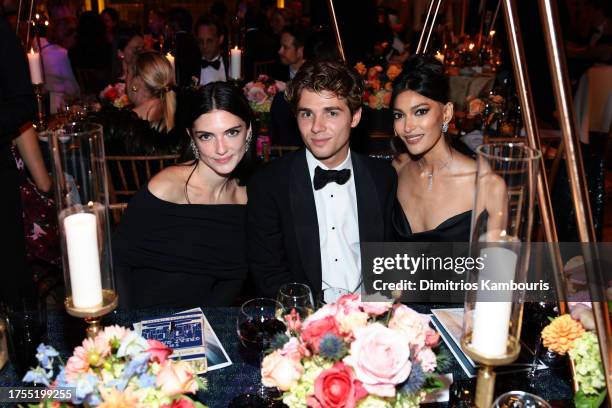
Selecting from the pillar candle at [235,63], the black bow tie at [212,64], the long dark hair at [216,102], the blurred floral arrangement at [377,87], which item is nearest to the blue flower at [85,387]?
the long dark hair at [216,102]

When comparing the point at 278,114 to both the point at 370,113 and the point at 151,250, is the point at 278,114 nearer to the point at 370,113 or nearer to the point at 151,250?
the point at 370,113

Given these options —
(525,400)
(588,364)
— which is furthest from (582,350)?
(525,400)

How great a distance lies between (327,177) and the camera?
93.0 inches

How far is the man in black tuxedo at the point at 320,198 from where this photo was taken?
2324 mm

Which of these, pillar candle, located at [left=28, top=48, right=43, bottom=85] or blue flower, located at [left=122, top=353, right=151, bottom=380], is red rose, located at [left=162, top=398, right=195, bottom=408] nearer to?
blue flower, located at [left=122, top=353, right=151, bottom=380]

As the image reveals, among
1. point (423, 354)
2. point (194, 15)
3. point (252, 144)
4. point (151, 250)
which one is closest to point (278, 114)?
point (252, 144)

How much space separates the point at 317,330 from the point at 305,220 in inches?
48.9

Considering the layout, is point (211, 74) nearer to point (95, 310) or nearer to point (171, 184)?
point (171, 184)

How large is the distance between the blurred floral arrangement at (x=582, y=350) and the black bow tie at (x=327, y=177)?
45.8 inches

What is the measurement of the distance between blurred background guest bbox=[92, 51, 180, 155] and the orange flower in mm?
2729

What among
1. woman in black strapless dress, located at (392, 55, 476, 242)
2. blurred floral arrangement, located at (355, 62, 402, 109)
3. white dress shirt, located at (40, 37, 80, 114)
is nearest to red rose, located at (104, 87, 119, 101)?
white dress shirt, located at (40, 37, 80, 114)

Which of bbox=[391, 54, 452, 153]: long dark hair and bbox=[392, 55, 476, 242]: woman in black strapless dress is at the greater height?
bbox=[391, 54, 452, 153]: long dark hair

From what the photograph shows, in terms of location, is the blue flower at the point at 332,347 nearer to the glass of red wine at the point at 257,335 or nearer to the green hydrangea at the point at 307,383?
the green hydrangea at the point at 307,383

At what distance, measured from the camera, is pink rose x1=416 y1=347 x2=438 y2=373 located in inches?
45.6
